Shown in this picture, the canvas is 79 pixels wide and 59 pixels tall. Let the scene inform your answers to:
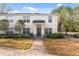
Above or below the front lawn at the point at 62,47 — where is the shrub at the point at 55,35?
above

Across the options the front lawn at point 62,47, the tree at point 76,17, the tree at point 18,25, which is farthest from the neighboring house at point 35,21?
the tree at point 76,17

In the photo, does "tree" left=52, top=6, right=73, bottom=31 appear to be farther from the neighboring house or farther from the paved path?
the paved path

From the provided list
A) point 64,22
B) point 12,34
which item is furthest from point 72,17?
point 12,34

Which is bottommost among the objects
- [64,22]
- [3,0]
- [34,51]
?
[34,51]

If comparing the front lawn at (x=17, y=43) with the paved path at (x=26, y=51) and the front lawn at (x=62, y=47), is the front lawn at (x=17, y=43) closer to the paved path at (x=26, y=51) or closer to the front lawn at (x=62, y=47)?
the paved path at (x=26, y=51)

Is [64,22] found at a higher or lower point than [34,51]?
higher

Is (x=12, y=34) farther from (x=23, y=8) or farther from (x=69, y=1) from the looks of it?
(x=69, y=1)

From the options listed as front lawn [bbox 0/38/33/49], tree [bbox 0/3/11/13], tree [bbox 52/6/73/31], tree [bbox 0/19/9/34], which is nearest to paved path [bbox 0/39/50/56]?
front lawn [bbox 0/38/33/49]
